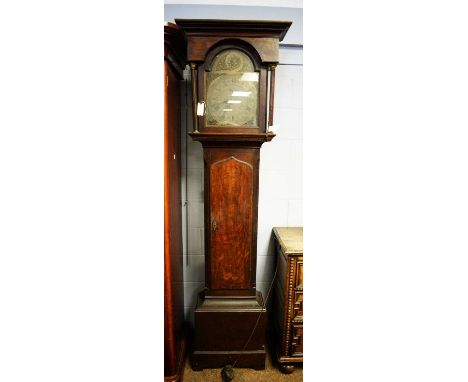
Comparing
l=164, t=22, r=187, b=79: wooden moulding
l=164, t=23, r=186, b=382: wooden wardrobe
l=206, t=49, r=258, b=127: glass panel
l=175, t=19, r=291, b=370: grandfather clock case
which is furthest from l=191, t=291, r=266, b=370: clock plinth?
l=164, t=22, r=187, b=79: wooden moulding

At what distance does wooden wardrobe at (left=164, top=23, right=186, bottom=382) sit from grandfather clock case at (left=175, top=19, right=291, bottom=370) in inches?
3.6

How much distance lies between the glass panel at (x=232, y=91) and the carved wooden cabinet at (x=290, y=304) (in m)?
0.61

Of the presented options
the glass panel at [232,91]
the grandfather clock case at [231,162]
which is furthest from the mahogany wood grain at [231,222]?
the glass panel at [232,91]

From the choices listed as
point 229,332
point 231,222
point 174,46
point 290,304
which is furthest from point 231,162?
point 229,332

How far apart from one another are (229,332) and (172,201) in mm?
698

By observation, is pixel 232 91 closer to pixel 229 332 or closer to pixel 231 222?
pixel 231 222

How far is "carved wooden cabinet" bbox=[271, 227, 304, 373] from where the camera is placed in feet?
4.57

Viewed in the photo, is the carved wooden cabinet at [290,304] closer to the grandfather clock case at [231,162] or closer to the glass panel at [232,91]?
the grandfather clock case at [231,162]

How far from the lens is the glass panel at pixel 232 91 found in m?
1.31

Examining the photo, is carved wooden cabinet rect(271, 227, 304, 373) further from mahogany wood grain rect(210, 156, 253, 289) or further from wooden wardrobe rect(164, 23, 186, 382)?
wooden wardrobe rect(164, 23, 186, 382)
